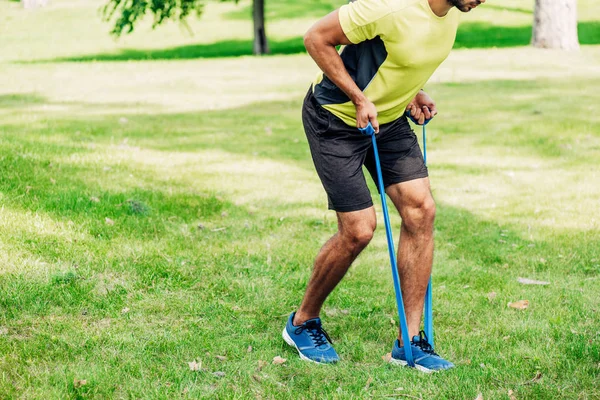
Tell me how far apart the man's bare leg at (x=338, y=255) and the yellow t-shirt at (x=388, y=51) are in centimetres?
52

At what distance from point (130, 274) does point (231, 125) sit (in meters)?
6.52

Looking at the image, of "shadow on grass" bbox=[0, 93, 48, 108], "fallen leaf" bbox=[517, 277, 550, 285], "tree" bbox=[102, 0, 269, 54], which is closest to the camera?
"fallen leaf" bbox=[517, 277, 550, 285]

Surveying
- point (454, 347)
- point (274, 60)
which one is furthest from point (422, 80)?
point (274, 60)

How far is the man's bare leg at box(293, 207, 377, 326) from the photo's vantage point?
14.0 ft

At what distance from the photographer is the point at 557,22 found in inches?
824

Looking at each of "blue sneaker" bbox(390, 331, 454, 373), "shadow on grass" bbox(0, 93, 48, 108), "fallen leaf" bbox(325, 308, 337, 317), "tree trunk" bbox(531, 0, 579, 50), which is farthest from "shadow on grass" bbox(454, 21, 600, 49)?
"blue sneaker" bbox(390, 331, 454, 373)

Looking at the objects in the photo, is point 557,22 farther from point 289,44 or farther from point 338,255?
point 338,255

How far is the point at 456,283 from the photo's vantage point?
583cm

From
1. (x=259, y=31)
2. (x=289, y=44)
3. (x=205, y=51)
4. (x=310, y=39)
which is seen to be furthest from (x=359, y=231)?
(x=289, y=44)

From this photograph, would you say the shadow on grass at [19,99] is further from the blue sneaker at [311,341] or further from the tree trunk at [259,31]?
the tree trunk at [259,31]

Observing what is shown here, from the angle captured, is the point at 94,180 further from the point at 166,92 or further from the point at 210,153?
the point at 166,92

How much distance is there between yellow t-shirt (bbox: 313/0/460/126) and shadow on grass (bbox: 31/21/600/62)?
21.2 m

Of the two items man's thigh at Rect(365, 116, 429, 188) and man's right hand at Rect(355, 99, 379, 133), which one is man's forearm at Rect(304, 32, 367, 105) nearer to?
man's right hand at Rect(355, 99, 379, 133)

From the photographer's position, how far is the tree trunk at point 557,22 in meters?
20.8
